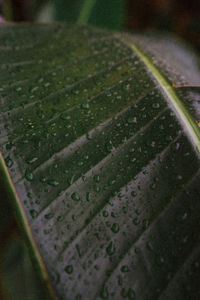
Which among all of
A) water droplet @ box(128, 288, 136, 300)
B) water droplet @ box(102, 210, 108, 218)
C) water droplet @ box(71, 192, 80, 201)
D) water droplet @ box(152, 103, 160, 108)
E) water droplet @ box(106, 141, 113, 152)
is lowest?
water droplet @ box(128, 288, 136, 300)

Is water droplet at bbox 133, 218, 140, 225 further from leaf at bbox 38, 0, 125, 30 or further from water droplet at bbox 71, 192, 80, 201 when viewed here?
leaf at bbox 38, 0, 125, 30

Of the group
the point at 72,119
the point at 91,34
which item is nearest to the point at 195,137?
the point at 72,119

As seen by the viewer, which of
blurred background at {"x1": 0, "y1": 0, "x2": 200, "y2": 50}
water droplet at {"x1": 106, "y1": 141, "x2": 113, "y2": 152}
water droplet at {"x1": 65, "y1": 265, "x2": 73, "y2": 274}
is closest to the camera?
water droplet at {"x1": 65, "y1": 265, "x2": 73, "y2": 274}

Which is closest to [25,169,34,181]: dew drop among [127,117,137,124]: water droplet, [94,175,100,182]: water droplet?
[94,175,100,182]: water droplet

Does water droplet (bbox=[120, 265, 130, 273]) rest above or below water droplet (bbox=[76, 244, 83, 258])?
below

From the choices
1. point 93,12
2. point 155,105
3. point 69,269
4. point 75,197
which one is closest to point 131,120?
point 155,105

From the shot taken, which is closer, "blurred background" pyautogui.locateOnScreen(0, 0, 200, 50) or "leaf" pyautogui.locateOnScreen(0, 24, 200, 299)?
"leaf" pyautogui.locateOnScreen(0, 24, 200, 299)

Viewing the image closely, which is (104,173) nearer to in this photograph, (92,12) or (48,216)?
(48,216)

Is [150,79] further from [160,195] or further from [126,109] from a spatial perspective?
[160,195]

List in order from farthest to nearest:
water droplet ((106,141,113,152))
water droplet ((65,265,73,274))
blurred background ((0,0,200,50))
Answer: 1. blurred background ((0,0,200,50))
2. water droplet ((106,141,113,152))
3. water droplet ((65,265,73,274))
